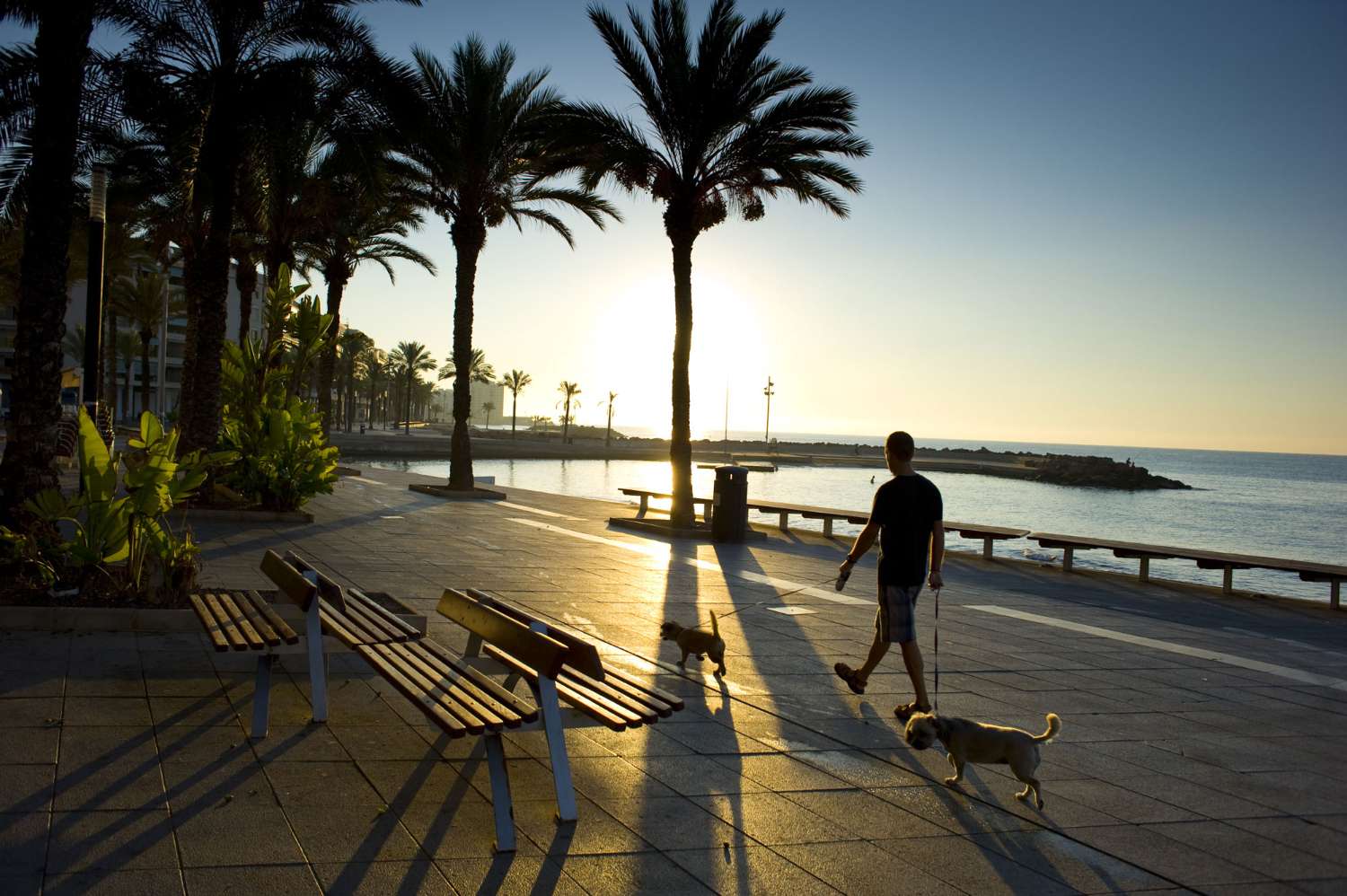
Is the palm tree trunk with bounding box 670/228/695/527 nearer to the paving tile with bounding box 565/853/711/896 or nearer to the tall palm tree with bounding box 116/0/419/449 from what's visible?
the tall palm tree with bounding box 116/0/419/449

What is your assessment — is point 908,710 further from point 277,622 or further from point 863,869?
point 277,622

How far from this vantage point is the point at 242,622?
5.44 metres

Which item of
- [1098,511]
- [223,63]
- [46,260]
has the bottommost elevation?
[1098,511]

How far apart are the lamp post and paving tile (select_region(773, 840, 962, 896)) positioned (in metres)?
8.26

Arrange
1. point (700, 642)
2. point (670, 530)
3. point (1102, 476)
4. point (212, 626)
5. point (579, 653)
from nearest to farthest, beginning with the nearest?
1. point (579, 653)
2. point (212, 626)
3. point (700, 642)
4. point (670, 530)
5. point (1102, 476)

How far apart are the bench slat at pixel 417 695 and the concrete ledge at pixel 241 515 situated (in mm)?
10467

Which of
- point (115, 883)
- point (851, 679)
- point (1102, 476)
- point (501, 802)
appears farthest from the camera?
point (1102, 476)

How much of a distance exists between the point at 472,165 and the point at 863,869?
19927 millimetres

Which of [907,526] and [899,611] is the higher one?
[907,526]

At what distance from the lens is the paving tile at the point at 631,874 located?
3.43 m

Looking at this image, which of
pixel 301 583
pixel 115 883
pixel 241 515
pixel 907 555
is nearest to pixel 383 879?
pixel 115 883

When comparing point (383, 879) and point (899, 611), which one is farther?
point (899, 611)

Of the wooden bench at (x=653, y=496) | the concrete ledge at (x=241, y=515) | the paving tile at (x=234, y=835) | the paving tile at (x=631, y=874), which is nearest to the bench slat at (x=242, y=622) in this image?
the paving tile at (x=234, y=835)

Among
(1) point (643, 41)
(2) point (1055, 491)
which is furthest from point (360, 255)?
(2) point (1055, 491)
